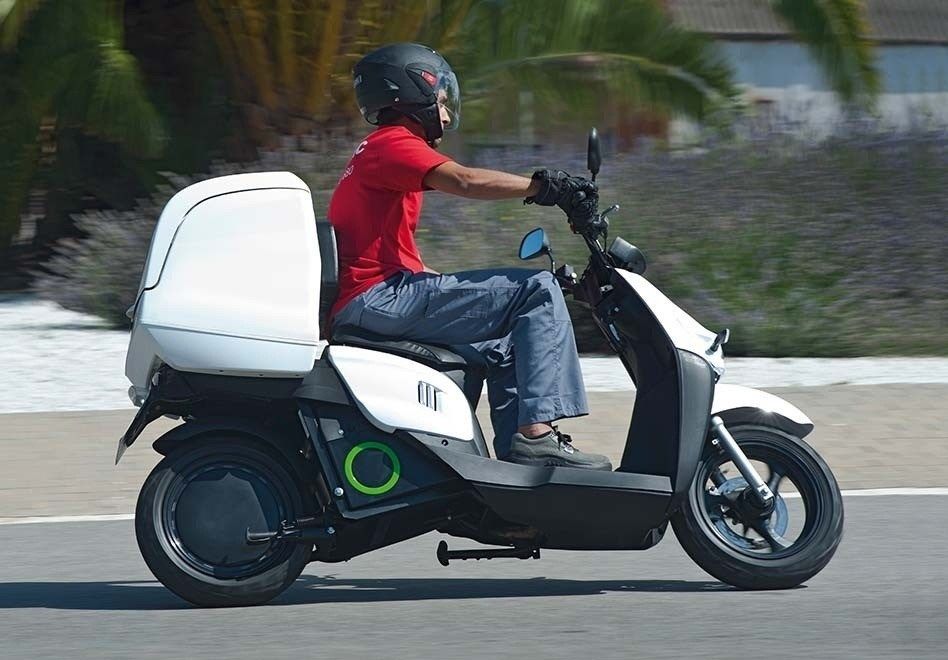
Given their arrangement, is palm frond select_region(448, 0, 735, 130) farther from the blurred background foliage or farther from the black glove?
the black glove

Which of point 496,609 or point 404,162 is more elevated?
point 404,162

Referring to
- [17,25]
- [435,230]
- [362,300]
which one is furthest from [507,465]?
[17,25]

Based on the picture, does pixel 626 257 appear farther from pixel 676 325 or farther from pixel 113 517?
pixel 113 517

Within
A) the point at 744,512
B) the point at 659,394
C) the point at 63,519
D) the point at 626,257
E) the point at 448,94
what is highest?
the point at 448,94

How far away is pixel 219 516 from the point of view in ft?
19.1

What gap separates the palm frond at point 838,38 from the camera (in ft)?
48.8

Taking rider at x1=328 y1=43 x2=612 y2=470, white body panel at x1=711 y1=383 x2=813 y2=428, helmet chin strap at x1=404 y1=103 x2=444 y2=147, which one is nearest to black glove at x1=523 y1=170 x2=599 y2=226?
rider at x1=328 y1=43 x2=612 y2=470

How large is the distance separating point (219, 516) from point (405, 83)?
1542 millimetres

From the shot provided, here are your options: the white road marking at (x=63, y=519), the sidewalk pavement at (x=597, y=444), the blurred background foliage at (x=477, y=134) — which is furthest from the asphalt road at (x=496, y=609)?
the blurred background foliage at (x=477, y=134)

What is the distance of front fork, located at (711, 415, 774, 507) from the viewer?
586 centimetres

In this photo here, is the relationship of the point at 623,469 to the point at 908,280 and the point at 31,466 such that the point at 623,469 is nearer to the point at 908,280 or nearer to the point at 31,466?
the point at 31,466

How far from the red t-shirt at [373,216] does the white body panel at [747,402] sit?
1104 mm

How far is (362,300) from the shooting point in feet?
19.2

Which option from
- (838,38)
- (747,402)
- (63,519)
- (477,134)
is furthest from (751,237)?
(747,402)
